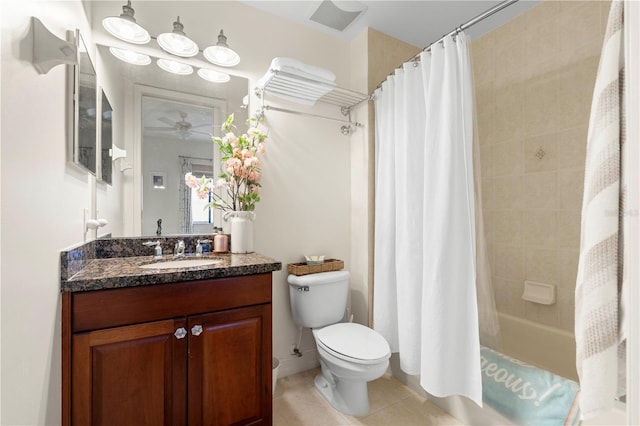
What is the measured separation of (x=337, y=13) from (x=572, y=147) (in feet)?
5.99

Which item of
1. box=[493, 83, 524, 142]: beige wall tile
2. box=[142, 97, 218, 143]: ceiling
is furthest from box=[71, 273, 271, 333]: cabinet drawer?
box=[493, 83, 524, 142]: beige wall tile

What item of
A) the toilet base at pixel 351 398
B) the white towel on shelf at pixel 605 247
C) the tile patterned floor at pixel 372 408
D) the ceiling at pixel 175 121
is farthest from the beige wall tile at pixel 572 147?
the ceiling at pixel 175 121

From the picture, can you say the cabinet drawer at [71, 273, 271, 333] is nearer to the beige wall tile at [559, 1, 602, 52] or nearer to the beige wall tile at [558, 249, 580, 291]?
the beige wall tile at [558, 249, 580, 291]

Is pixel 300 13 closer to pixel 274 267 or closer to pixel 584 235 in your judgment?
pixel 274 267

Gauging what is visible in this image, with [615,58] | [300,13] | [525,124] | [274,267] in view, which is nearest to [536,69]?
[525,124]

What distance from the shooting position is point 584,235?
82cm

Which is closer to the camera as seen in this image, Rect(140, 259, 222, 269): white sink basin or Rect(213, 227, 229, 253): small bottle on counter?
Rect(140, 259, 222, 269): white sink basin

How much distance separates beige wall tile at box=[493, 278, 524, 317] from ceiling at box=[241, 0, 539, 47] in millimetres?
2015

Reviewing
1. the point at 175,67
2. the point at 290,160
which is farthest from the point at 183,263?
the point at 175,67

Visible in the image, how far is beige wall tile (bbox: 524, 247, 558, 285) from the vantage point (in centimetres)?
194

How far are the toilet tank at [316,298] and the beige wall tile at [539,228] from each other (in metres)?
1.39

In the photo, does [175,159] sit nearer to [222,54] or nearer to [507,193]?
[222,54]

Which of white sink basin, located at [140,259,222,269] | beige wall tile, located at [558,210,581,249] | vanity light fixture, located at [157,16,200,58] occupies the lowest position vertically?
white sink basin, located at [140,259,222,269]

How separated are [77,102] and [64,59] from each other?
0.44m
